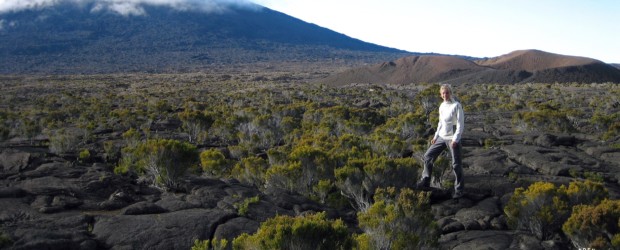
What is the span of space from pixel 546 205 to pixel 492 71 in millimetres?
61888


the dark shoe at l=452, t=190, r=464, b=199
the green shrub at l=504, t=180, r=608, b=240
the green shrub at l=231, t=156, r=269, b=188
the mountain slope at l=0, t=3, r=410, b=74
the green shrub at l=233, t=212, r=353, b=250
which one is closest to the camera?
the green shrub at l=233, t=212, r=353, b=250

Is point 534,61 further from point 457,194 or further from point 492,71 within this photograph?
point 457,194

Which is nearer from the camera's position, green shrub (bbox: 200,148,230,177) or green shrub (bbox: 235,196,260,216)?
green shrub (bbox: 235,196,260,216)

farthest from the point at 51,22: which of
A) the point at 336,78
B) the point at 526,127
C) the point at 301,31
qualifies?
the point at 526,127

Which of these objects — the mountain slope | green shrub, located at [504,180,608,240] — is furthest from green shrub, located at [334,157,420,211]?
the mountain slope

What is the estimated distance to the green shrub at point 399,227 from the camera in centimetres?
568

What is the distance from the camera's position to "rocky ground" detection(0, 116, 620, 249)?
6.16 m

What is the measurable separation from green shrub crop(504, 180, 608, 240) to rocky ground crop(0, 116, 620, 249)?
0.30 metres

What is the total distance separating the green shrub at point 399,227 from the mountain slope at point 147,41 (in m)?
103

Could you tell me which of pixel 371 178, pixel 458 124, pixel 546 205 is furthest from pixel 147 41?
pixel 546 205

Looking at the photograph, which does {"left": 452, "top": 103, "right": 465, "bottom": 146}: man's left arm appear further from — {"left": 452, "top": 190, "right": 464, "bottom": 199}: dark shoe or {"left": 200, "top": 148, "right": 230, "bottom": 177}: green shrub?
{"left": 200, "top": 148, "right": 230, "bottom": 177}: green shrub

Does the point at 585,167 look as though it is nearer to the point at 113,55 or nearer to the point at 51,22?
the point at 113,55

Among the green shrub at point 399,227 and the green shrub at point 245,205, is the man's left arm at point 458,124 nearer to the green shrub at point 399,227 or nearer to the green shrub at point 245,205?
the green shrub at point 399,227

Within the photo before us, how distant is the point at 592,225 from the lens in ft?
20.9
